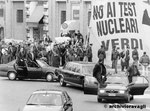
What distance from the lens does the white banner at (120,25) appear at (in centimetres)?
4703

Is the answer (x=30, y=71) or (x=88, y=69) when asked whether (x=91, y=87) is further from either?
(x=30, y=71)

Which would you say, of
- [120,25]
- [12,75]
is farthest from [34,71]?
[120,25]

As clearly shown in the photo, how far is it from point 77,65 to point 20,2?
33.5 meters

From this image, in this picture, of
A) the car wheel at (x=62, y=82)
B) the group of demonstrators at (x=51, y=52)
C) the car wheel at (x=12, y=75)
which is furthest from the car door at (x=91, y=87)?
the group of demonstrators at (x=51, y=52)

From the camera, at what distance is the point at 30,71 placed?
4019 cm

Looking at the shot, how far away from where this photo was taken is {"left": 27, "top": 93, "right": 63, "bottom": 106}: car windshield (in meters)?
24.1

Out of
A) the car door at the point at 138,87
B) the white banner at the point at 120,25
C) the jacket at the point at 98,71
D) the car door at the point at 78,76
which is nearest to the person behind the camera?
the car door at the point at 138,87

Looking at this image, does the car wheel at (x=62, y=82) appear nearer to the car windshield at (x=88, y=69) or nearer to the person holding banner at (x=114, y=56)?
the car windshield at (x=88, y=69)

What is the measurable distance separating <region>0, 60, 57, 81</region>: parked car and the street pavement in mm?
379

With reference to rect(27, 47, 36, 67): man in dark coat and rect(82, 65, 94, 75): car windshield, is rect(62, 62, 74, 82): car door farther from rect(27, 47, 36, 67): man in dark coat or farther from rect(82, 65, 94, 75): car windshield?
rect(27, 47, 36, 67): man in dark coat

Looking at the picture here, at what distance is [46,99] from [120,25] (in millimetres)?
23283

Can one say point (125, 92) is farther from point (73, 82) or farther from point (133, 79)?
point (73, 82)

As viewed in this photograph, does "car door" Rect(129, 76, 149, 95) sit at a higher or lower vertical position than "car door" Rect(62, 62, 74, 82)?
lower

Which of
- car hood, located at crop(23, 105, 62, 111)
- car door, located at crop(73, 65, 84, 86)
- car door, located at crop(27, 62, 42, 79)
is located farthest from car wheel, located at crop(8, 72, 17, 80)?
car hood, located at crop(23, 105, 62, 111)
